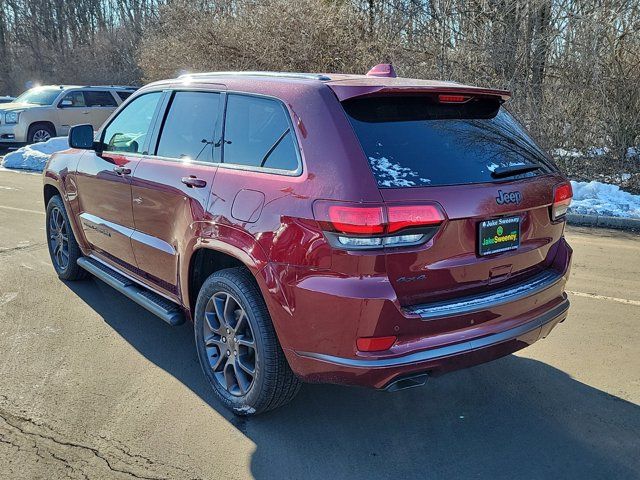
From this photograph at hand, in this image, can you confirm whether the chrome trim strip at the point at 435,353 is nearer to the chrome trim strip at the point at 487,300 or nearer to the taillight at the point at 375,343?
the taillight at the point at 375,343

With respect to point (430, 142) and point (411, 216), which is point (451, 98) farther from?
point (411, 216)

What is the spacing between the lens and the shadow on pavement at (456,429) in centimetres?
277

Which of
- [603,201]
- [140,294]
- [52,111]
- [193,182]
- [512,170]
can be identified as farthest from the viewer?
[52,111]

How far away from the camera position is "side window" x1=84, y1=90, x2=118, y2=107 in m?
16.8

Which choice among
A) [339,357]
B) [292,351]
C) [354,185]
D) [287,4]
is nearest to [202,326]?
[292,351]

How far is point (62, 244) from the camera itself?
5.47m

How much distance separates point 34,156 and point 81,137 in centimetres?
1141

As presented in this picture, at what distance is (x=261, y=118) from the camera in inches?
124

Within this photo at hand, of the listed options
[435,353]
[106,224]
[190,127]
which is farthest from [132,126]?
[435,353]

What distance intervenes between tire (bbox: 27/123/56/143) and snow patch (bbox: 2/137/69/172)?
162cm

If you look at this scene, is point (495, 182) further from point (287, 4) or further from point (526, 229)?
point (287, 4)

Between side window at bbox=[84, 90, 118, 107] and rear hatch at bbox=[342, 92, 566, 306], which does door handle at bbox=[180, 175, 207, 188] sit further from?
side window at bbox=[84, 90, 118, 107]

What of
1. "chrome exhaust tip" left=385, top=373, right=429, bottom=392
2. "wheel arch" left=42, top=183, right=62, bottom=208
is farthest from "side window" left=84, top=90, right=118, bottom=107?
"chrome exhaust tip" left=385, top=373, right=429, bottom=392

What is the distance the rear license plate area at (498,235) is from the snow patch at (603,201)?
19.0 ft
